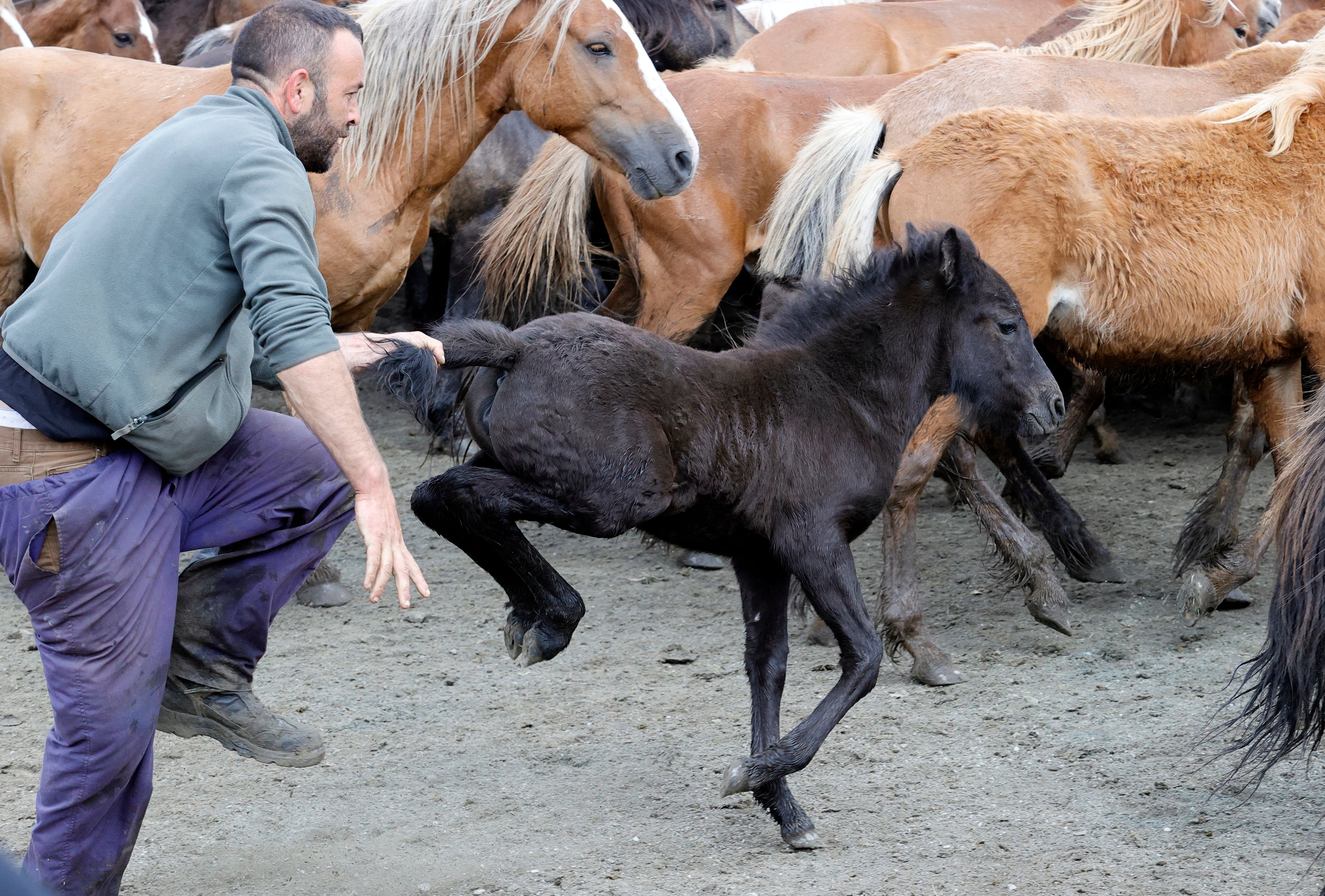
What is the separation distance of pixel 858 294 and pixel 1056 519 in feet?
7.52

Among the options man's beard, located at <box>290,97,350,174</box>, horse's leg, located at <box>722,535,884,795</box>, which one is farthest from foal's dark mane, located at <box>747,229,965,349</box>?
man's beard, located at <box>290,97,350,174</box>

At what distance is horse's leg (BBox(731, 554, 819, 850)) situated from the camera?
3.64 m

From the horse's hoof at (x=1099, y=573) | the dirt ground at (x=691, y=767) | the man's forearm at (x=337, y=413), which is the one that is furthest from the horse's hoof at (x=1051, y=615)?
the man's forearm at (x=337, y=413)

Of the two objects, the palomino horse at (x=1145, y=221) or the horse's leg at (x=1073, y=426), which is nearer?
the palomino horse at (x=1145, y=221)

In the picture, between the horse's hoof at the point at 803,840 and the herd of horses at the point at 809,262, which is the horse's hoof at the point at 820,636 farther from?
the horse's hoof at the point at 803,840

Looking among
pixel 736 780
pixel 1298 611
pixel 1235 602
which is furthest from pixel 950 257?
pixel 1235 602

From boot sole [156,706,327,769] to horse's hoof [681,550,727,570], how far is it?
3.05 meters

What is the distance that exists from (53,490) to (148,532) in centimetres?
21

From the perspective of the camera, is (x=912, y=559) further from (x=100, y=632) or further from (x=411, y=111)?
(x=100, y=632)

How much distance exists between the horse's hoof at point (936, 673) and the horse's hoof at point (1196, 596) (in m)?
1.06

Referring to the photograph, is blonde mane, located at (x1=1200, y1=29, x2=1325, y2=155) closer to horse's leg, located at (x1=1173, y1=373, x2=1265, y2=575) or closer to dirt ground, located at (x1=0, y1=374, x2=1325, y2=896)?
horse's leg, located at (x1=1173, y1=373, x2=1265, y2=575)

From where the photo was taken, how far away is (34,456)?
109 inches

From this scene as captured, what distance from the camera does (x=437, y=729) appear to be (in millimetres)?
4367

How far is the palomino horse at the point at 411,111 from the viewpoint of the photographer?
199 inches
